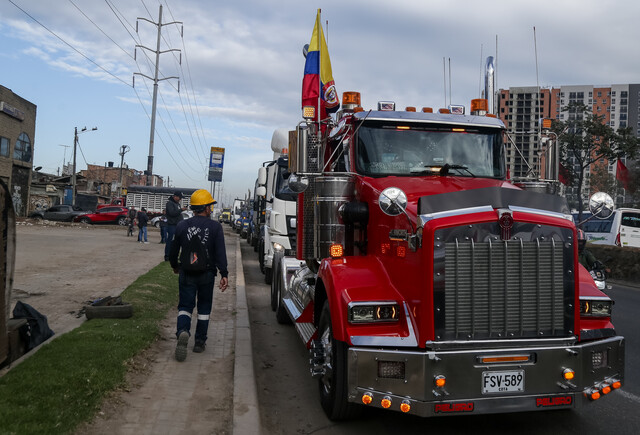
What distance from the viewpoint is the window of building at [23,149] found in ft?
157

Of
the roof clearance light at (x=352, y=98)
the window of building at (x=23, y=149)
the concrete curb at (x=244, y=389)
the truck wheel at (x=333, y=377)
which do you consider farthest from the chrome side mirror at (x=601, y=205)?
the window of building at (x=23, y=149)

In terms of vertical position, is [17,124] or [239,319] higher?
[17,124]

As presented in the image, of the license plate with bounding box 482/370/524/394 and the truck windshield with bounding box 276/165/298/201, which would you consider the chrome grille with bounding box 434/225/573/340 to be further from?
the truck windshield with bounding box 276/165/298/201

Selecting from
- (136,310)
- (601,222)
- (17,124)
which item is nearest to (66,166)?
(17,124)

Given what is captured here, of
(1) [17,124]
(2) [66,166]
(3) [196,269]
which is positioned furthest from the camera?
(2) [66,166]

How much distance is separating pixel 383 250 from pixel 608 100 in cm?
14997

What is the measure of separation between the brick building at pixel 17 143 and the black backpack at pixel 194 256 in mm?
43271

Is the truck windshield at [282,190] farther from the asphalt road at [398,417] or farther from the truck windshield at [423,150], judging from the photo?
the truck windshield at [423,150]

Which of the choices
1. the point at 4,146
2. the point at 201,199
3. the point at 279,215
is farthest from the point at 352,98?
the point at 4,146

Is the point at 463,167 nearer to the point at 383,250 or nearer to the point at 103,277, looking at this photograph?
the point at 383,250

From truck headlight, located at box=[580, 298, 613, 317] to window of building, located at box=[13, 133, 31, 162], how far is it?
50.3 m

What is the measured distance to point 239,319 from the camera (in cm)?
883

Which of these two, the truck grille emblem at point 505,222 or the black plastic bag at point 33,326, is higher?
the truck grille emblem at point 505,222

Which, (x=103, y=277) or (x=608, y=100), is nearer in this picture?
(x=103, y=277)
